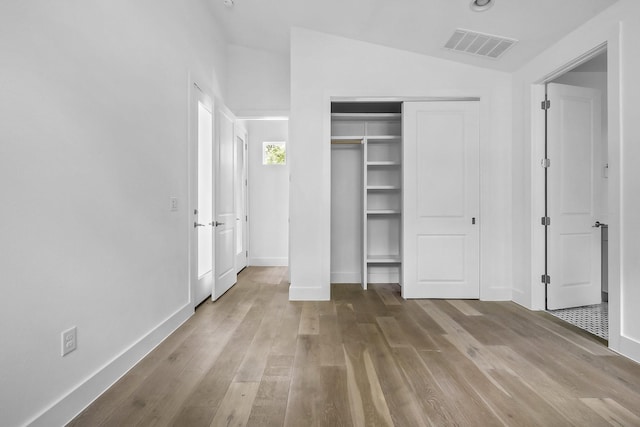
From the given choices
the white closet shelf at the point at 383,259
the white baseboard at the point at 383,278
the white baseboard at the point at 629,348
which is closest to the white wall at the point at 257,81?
the white closet shelf at the point at 383,259

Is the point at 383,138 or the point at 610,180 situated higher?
the point at 383,138

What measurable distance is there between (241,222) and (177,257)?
8.79ft

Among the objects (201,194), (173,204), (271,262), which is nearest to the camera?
(173,204)

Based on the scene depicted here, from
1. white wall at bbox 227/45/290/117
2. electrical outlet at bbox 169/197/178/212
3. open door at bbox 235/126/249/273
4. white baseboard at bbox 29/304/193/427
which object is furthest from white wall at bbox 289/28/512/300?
open door at bbox 235/126/249/273

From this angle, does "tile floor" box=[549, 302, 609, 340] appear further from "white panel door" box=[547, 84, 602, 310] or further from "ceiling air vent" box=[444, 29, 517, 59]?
"ceiling air vent" box=[444, 29, 517, 59]

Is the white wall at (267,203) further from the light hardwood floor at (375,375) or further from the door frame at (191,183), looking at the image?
the light hardwood floor at (375,375)

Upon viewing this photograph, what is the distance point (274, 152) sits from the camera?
19.1ft

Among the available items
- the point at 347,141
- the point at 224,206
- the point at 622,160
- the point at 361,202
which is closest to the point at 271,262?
the point at 224,206

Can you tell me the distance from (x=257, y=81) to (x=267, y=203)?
2180 millimetres

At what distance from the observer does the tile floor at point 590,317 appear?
2.74 m

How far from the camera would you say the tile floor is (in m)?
2.74

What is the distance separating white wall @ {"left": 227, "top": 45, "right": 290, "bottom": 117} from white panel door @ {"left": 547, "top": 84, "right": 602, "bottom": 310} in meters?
3.11

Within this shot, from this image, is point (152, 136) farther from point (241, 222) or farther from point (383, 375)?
point (241, 222)

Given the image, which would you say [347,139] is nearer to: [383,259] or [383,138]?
[383,138]
